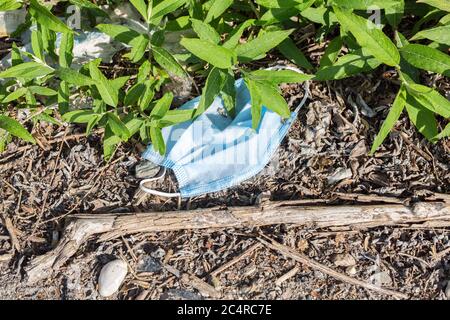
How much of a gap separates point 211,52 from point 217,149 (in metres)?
0.60

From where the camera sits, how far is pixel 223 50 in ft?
6.46

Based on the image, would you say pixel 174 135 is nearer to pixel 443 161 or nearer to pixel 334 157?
pixel 334 157

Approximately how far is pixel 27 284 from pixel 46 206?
336mm

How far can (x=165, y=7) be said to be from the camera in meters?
2.10

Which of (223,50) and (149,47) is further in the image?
(149,47)

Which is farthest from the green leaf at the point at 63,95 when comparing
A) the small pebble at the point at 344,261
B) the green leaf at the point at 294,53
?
the small pebble at the point at 344,261

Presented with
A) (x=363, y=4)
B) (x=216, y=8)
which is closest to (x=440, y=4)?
(x=363, y=4)

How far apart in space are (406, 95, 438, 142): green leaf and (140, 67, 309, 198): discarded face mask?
486 mm

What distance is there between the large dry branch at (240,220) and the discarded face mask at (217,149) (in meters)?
0.13

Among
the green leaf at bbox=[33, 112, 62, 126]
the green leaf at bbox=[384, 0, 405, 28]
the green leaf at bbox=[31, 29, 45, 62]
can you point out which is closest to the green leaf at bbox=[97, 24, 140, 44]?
the green leaf at bbox=[31, 29, 45, 62]

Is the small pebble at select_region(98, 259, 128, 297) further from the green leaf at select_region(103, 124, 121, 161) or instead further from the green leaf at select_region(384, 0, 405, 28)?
the green leaf at select_region(384, 0, 405, 28)

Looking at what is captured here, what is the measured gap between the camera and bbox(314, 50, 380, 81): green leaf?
86.1 inches

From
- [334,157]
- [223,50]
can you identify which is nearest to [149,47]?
[223,50]

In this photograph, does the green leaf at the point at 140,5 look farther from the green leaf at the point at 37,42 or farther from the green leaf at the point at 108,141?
the green leaf at the point at 108,141
